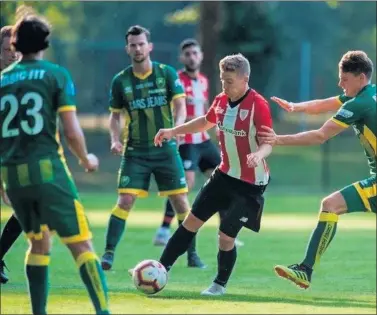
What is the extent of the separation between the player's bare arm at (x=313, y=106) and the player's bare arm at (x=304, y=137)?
0.69m

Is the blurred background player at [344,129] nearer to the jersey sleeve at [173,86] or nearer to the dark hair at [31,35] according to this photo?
the dark hair at [31,35]

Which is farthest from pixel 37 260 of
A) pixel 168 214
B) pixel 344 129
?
pixel 168 214

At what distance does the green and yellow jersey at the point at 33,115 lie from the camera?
7938 millimetres

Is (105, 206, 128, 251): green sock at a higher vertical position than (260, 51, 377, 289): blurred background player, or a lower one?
lower

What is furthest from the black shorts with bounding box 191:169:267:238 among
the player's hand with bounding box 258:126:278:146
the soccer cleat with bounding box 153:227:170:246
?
the soccer cleat with bounding box 153:227:170:246

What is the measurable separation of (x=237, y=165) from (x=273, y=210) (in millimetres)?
11803

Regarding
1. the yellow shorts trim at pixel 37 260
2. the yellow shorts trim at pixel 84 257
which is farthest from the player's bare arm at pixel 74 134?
the yellow shorts trim at pixel 37 260

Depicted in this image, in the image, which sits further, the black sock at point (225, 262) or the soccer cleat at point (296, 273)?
the black sock at point (225, 262)

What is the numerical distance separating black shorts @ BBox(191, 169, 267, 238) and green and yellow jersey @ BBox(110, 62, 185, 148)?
2044 millimetres

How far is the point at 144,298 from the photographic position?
396 inches

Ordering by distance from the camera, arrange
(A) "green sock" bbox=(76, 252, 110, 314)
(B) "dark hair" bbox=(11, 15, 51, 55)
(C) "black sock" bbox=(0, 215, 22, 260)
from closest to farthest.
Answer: (A) "green sock" bbox=(76, 252, 110, 314)
(B) "dark hair" bbox=(11, 15, 51, 55)
(C) "black sock" bbox=(0, 215, 22, 260)

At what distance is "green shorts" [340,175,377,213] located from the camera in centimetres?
994

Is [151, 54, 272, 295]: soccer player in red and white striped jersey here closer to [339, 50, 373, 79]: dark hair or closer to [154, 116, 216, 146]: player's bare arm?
[154, 116, 216, 146]: player's bare arm

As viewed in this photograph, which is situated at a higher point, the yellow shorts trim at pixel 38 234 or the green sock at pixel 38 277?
the yellow shorts trim at pixel 38 234
